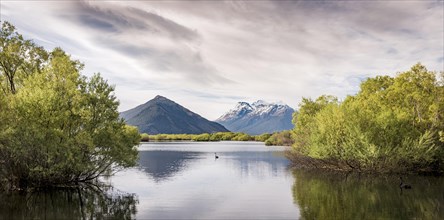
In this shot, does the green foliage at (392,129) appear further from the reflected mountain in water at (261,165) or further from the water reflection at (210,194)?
the water reflection at (210,194)

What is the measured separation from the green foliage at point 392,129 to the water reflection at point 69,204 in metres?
40.3

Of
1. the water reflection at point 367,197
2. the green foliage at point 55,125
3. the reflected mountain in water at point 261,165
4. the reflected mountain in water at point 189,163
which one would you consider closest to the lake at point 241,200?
the water reflection at point 367,197

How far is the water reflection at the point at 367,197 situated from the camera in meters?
35.5

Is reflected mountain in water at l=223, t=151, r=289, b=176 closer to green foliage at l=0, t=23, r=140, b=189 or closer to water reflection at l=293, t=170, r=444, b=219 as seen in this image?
water reflection at l=293, t=170, r=444, b=219

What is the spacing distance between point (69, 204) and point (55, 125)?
12.5 m

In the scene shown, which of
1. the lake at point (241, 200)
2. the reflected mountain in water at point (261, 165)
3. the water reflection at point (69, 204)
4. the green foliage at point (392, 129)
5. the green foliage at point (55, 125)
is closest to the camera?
the water reflection at point (69, 204)

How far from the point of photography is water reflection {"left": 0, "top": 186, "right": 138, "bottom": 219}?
115ft

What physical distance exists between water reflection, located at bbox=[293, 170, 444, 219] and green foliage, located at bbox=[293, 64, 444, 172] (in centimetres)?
457

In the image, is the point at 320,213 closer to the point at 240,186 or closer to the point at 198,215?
the point at 198,215

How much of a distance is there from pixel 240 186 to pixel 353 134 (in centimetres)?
2505

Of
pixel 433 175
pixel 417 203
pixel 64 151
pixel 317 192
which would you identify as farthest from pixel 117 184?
pixel 433 175

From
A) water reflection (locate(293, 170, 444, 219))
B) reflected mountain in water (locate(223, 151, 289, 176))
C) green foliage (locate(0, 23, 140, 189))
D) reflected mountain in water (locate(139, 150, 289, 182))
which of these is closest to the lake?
water reflection (locate(293, 170, 444, 219))

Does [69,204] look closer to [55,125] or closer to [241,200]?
[55,125]

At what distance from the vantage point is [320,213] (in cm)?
3553
